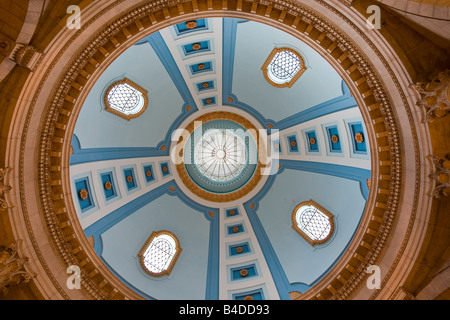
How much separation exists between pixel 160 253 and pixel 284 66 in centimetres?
1374

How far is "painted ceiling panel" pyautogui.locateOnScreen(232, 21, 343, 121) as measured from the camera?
14.8m

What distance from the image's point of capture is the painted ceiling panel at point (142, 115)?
47.9 ft

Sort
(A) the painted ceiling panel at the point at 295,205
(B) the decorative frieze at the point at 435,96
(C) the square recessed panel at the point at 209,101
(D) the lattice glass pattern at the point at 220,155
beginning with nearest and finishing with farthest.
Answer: (B) the decorative frieze at the point at 435,96 → (A) the painted ceiling panel at the point at 295,205 → (C) the square recessed panel at the point at 209,101 → (D) the lattice glass pattern at the point at 220,155

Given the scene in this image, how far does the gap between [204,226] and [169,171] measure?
4.61m

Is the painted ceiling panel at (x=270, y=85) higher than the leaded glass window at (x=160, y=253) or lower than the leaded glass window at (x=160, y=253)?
higher

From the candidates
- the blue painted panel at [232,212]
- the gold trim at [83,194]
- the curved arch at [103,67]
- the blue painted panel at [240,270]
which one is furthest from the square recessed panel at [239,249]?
the gold trim at [83,194]

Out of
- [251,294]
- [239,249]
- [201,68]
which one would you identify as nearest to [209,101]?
[201,68]

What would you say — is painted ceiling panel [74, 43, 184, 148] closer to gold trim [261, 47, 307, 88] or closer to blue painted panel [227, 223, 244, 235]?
gold trim [261, 47, 307, 88]

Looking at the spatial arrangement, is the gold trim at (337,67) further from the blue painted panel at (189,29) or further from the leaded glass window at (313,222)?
the leaded glass window at (313,222)

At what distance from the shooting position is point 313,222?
58.7ft

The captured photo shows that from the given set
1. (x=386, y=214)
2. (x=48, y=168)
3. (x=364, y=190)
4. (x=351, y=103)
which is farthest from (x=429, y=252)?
(x=48, y=168)

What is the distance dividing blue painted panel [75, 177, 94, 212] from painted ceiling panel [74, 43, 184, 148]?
180cm

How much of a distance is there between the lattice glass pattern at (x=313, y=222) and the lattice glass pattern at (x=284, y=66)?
327 inches

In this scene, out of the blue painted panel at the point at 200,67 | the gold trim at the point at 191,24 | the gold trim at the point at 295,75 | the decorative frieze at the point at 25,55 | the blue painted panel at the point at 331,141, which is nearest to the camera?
the decorative frieze at the point at 25,55
